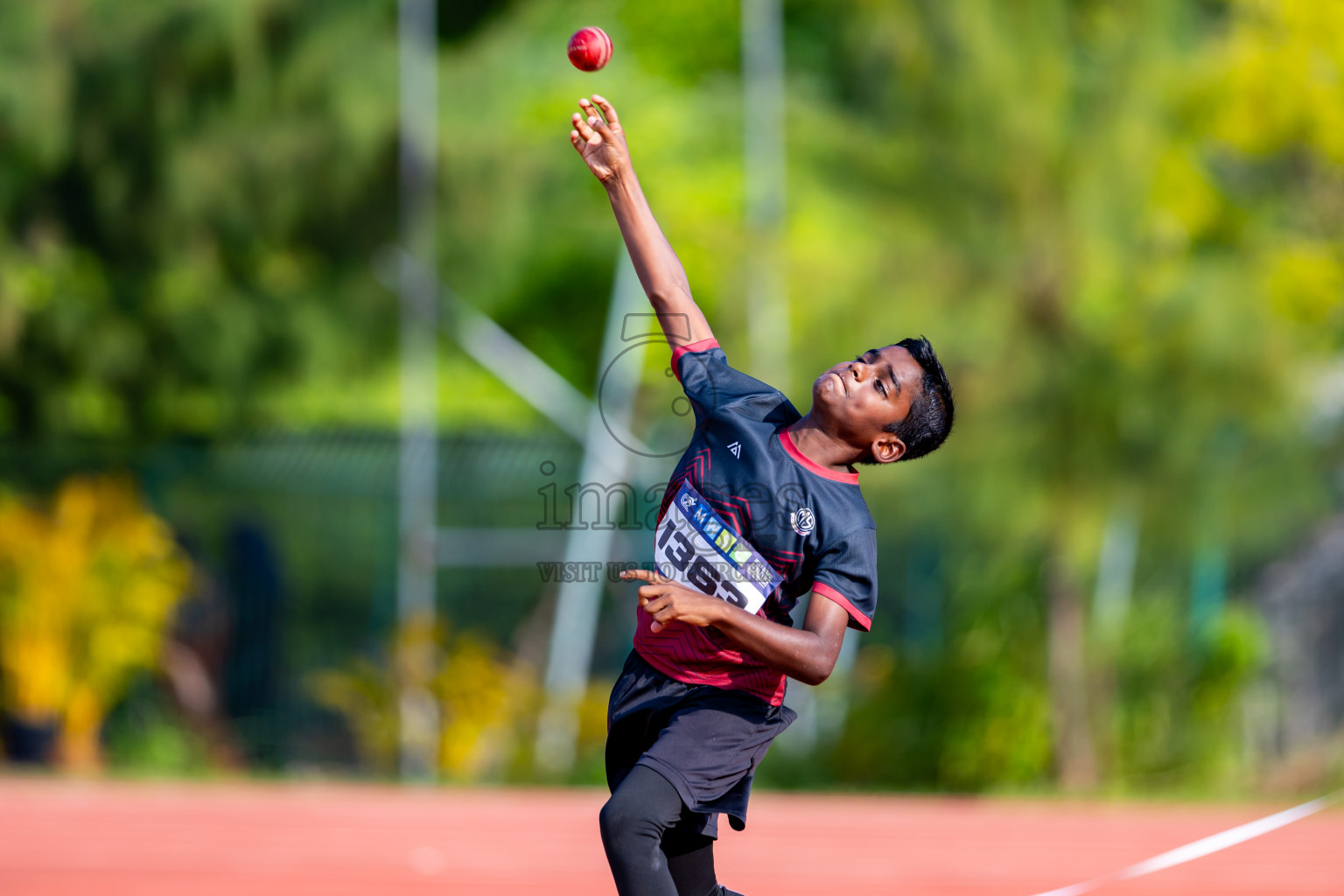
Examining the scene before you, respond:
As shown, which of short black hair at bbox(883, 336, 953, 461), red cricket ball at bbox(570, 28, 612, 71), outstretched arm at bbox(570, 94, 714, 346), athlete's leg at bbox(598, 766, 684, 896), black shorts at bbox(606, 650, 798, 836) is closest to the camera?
athlete's leg at bbox(598, 766, 684, 896)

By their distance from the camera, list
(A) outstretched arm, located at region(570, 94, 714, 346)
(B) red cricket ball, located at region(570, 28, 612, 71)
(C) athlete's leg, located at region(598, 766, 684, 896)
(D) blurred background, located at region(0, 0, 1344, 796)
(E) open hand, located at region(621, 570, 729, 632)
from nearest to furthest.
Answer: (E) open hand, located at region(621, 570, 729, 632)
(C) athlete's leg, located at region(598, 766, 684, 896)
(A) outstretched arm, located at region(570, 94, 714, 346)
(B) red cricket ball, located at region(570, 28, 612, 71)
(D) blurred background, located at region(0, 0, 1344, 796)

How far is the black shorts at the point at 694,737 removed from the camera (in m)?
3.32

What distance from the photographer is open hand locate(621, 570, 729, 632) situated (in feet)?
9.96

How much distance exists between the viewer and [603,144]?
3.85 m

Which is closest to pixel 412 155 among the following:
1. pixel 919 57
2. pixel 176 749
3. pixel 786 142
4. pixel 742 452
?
pixel 786 142

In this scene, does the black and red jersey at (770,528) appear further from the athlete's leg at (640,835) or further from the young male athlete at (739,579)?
the athlete's leg at (640,835)

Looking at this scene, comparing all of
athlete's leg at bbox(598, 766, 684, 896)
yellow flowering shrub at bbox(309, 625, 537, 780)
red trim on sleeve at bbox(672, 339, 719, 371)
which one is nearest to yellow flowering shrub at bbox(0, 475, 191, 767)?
yellow flowering shrub at bbox(309, 625, 537, 780)

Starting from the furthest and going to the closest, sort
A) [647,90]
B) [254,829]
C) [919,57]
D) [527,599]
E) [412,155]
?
[647,90]
[527,599]
[412,155]
[919,57]
[254,829]

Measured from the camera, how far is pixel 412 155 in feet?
35.6

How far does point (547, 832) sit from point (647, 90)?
15546mm

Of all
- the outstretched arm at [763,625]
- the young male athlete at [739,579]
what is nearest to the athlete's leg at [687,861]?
the young male athlete at [739,579]

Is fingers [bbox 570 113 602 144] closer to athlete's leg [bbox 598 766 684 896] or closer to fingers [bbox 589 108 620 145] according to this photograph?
fingers [bbox 589 108 620 145]

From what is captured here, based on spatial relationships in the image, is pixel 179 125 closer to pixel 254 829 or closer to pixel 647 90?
pixel 254 829

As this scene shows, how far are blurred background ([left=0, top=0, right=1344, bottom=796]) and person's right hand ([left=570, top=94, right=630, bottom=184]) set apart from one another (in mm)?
5173
